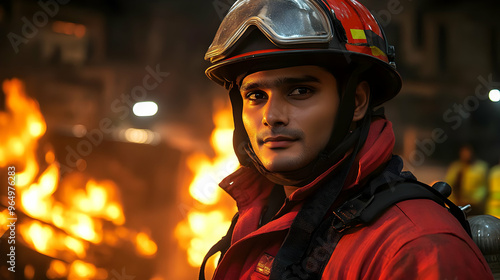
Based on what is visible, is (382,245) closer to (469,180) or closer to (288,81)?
(288,81)

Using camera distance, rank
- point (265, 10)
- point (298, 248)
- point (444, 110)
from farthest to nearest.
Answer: point (444, 110) < point (265, 10) < point (298, 248)

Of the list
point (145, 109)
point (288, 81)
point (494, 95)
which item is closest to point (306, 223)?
point (288, 81)

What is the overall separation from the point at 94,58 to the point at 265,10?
488cm

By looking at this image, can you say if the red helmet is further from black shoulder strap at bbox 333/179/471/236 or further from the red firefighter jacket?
black shoulder strap at bbox 333/179/471/236

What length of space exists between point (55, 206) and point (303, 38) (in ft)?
16.0

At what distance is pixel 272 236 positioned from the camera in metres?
1.59

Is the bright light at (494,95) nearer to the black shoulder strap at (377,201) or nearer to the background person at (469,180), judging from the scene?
the background person at (469,180)

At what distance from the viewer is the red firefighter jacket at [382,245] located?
1.21 metres

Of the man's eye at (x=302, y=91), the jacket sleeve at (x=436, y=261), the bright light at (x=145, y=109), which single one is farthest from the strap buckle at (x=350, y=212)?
the bright light at (x=145, y=109)

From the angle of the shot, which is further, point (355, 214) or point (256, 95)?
point (256, 95)

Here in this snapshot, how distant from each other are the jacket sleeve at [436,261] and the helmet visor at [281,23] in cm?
81

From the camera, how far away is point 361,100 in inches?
71.1

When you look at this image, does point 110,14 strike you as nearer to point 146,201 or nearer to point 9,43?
point 9,43

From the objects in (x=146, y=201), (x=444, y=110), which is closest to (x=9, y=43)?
(x=146, y=201)
